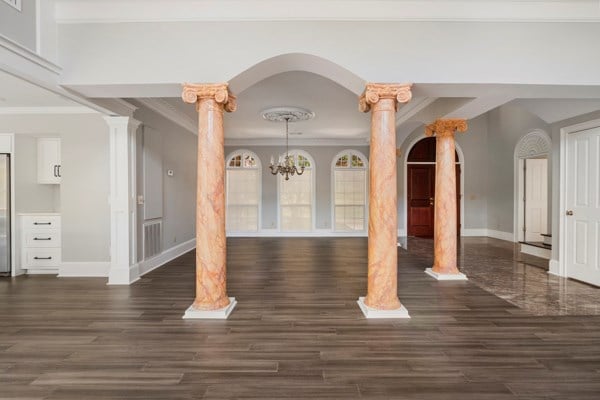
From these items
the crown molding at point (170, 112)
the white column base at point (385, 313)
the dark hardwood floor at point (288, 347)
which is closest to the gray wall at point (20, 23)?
the crown molding at point (170, 112)

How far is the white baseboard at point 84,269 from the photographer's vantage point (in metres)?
4.96

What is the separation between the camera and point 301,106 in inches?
237

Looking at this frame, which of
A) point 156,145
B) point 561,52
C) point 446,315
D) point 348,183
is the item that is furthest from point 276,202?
point 561,52

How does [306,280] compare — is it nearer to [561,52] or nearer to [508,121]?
[561,52]

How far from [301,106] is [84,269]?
179 inches

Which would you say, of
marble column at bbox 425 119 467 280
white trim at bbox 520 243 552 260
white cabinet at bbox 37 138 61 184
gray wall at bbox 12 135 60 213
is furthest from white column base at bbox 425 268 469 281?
gray wall at bbox 12 135 60 213

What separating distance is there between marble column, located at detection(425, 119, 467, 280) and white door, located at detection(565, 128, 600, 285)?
1622mm

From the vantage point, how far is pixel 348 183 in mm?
9797

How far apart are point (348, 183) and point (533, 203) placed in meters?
4.79

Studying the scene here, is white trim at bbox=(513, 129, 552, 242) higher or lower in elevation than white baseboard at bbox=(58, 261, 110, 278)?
higher

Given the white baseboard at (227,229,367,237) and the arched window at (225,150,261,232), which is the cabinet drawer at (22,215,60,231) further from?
the white baseboard at (227,229,367,237)

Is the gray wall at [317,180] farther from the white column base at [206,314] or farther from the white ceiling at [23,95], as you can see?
the white column base at [206,314]

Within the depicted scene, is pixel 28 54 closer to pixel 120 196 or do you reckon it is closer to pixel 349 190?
pixel 120 196

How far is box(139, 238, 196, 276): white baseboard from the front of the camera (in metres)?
5.19
